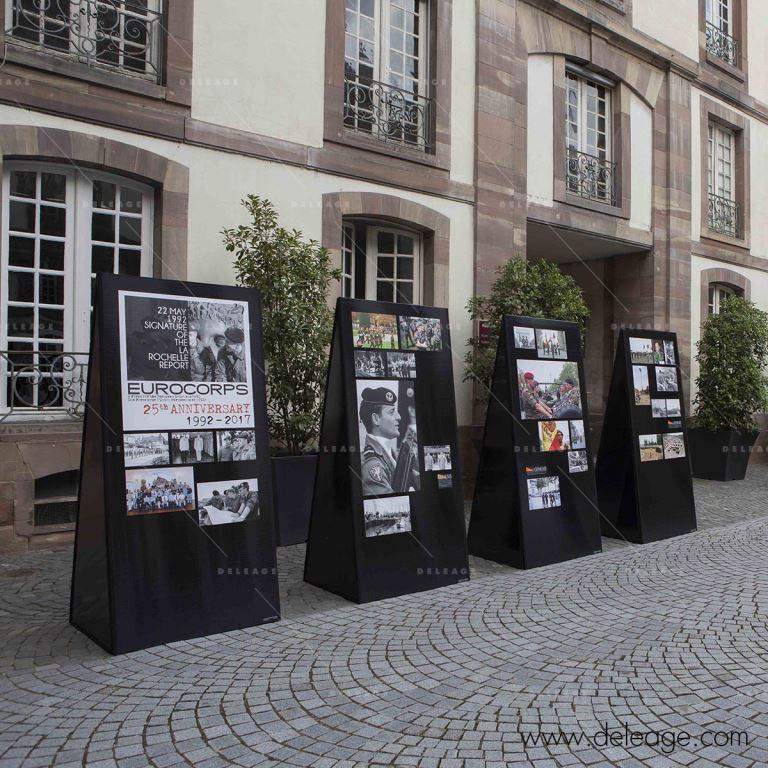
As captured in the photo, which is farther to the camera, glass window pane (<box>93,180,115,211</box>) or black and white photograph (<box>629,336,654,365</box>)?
black and white photograph (<box>629,336,654,365</box>)

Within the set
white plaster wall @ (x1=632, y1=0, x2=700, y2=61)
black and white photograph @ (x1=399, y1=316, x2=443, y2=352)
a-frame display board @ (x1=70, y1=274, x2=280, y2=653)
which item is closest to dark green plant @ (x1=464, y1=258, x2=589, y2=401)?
black and white photograph @ (x1=399, y1=316, x2=443, y2=352)

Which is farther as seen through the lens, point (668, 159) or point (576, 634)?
point (668, 159)

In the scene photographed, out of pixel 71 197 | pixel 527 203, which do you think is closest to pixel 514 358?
pixel 71 197

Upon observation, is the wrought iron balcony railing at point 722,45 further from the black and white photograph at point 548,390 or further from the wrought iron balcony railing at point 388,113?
the black and white photograph at point 548,390

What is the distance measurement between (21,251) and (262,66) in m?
3.21

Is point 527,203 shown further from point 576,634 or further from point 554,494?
point 576,634

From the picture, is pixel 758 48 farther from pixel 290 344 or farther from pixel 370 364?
pixel 370 364

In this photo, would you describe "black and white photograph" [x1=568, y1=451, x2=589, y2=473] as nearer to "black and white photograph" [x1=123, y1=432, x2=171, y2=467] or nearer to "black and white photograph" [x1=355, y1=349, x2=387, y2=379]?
"black and white photograph" [x1=355, y1=349, x2=387, y2=379]

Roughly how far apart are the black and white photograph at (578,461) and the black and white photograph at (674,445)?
4.44ft

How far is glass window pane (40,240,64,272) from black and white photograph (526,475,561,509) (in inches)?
187

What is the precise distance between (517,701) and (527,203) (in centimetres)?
841

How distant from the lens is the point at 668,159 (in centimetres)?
1299

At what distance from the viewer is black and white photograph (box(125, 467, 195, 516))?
160 inches

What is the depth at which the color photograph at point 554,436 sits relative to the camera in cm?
627
